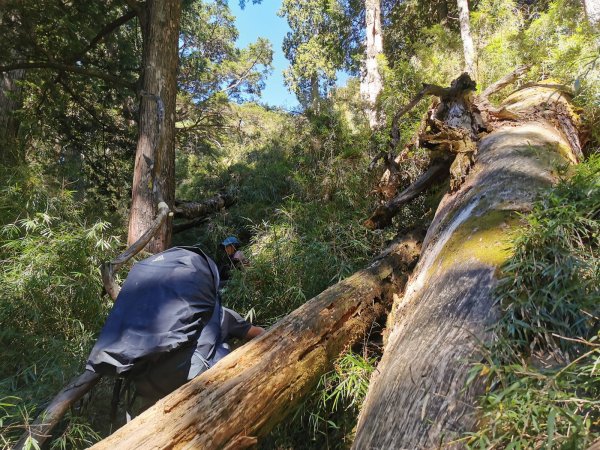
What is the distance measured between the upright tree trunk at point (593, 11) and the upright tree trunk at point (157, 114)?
534 cm

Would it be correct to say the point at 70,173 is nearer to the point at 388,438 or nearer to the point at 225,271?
the point at 225,271

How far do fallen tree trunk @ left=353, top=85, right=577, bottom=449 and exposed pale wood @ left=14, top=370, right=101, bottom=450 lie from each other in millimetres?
1653

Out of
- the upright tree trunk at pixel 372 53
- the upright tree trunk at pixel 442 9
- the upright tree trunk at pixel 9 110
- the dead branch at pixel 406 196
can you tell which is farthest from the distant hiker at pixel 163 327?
the upright tree trunk at pixel 442 9

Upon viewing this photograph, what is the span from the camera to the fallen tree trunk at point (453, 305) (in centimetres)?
140

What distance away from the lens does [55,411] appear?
224cm

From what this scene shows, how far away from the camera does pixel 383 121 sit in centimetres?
627

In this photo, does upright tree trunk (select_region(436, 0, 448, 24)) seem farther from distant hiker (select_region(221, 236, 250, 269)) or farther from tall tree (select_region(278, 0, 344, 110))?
distant hiker (select_region(221, 236, 250, 269))

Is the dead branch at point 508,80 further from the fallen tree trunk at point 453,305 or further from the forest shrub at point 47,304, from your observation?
the forest shrub at point 47,304

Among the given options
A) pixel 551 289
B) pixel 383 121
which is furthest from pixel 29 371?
pixel 383 121

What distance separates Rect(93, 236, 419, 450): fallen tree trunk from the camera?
62.9 inches

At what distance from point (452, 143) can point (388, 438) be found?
270cm

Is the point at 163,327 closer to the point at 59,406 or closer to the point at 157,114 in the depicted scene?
the point at 59,406

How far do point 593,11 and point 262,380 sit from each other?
21.4 ft

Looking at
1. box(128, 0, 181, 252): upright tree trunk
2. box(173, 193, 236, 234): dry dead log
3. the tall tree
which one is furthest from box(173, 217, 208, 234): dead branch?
the tall tree
